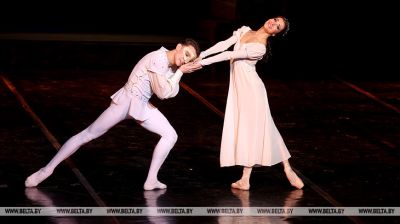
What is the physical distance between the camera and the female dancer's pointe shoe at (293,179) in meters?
8.05

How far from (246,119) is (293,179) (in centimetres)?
68

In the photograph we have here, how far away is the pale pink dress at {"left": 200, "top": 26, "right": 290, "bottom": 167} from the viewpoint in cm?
786

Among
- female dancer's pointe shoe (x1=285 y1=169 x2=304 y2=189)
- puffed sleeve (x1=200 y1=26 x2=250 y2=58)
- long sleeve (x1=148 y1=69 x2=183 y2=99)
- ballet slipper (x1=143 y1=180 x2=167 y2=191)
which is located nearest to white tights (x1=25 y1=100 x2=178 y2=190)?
ballet slipper (x1=143 y1=180 x2=167 y2=191)

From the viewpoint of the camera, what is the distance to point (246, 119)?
7.88m

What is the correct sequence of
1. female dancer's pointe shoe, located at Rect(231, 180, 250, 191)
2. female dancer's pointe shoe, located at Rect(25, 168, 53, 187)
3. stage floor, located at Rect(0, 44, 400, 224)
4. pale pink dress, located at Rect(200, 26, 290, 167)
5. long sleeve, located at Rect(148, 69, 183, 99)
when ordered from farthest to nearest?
1. female dancer's pointe shoe, located at Rect(231, 180, 250, 191)
2. pale pink dress, located at Rect(200, 26, 290, 167)
3. female dancer's pointe shoe, located at Rect(25, 168, 53, 187)
4. stage floor, located at Rect(0, 44, 400, 224)
5. long sleeve, located at Rect(148, 69, 183, 99)

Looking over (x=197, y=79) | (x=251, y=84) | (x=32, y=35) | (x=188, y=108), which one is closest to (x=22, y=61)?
(x=32, y=35)

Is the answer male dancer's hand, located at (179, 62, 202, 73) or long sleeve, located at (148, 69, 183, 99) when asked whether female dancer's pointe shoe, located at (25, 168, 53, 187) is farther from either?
male dancer's hand, located at (179, 62, 202, 73)

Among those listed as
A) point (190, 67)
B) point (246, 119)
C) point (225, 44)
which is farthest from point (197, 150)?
point (190, 67)

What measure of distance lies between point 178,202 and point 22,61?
8.49 m

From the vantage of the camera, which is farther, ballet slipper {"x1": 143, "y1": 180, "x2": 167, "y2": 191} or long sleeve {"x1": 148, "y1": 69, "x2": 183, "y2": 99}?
ballet slipper {"x1": 143, "y1": 180, "x2": 167, "y2": 191}

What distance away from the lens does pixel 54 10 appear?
20.3 m

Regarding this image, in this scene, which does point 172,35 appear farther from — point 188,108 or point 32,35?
point 188,108

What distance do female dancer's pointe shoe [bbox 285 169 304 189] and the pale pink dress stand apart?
169 millimetres

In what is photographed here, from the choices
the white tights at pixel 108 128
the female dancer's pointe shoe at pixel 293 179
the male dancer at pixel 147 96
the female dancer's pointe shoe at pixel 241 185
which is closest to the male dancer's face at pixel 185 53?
the male dancer at pixel 147 96
